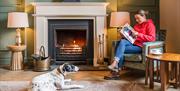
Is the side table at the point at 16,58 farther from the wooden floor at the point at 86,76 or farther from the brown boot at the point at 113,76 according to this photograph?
the brown boot at the point at 113,76

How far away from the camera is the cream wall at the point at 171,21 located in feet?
16.2

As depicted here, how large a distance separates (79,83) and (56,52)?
66.1 inches

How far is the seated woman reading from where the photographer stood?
439 cm

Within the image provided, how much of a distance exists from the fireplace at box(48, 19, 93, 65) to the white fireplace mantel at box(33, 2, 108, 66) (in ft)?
0.34

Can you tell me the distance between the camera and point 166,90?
3.71m

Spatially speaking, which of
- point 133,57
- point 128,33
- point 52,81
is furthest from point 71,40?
point 52,81

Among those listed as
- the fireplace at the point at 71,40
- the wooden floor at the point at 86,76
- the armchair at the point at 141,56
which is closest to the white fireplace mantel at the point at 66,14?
the fireplace at the point at 71,40

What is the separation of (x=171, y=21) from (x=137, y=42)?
39.0 inches

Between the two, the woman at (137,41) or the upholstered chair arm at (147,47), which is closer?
the upholstered chair arm at (147,47)

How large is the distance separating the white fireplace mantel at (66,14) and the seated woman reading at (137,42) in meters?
0.99

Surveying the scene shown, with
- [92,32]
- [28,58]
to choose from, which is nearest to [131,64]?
[92,32]

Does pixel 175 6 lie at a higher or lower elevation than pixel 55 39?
higher

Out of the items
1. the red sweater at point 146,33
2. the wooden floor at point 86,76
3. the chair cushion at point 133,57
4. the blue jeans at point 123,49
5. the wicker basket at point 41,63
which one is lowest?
the wooden floor at point 86,76

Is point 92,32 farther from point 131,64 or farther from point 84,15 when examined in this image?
point 131,64
